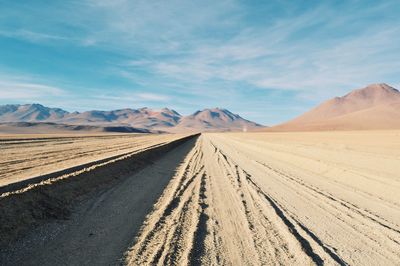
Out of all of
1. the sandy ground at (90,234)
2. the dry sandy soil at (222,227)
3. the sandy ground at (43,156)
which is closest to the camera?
the sandy ground at (90,234)

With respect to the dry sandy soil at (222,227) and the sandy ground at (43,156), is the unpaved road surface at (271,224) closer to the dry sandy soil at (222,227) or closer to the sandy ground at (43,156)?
the dry sandy soil at (222,227)

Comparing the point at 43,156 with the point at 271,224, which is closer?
the point at 271,224

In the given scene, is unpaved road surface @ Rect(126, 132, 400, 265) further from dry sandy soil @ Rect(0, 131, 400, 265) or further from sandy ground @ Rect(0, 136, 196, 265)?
sandy ground @ Rect(0, 136, 196, 265)

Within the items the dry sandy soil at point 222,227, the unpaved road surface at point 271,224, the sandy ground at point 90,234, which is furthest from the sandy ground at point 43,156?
the unpaved road surface at point 271,224

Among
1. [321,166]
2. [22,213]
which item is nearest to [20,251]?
[22,213]

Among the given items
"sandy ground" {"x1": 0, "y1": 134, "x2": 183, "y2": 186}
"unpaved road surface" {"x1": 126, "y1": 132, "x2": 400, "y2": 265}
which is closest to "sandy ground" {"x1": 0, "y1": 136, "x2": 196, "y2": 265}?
"unpaved road surface" {"x1": 126, "y1": 132, "x2": 400, "y2": 265}

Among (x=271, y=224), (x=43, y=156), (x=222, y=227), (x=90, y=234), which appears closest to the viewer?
(x=90, y=234)

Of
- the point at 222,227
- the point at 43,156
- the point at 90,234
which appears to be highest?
the point at 222,227

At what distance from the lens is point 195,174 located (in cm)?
1489

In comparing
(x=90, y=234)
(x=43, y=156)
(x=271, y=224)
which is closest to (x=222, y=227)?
(x=271, y=224)

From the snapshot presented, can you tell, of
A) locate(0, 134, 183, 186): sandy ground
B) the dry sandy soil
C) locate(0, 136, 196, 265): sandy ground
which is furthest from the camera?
locate(0, 134, 183, 186): sandy ground

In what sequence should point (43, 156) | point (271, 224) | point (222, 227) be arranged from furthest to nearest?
Result: 1. point (43, 156)
2. point (271, 224)
3. point (222, 227)

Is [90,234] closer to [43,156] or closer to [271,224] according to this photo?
[271,224]

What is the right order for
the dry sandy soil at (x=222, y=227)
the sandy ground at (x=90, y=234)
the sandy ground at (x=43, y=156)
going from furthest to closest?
1. the sandy ground at (x=43, y=156)
2. the dry sandy soil at (x=222, y=227)
3. the sandy ground at (x=90, y=234)
